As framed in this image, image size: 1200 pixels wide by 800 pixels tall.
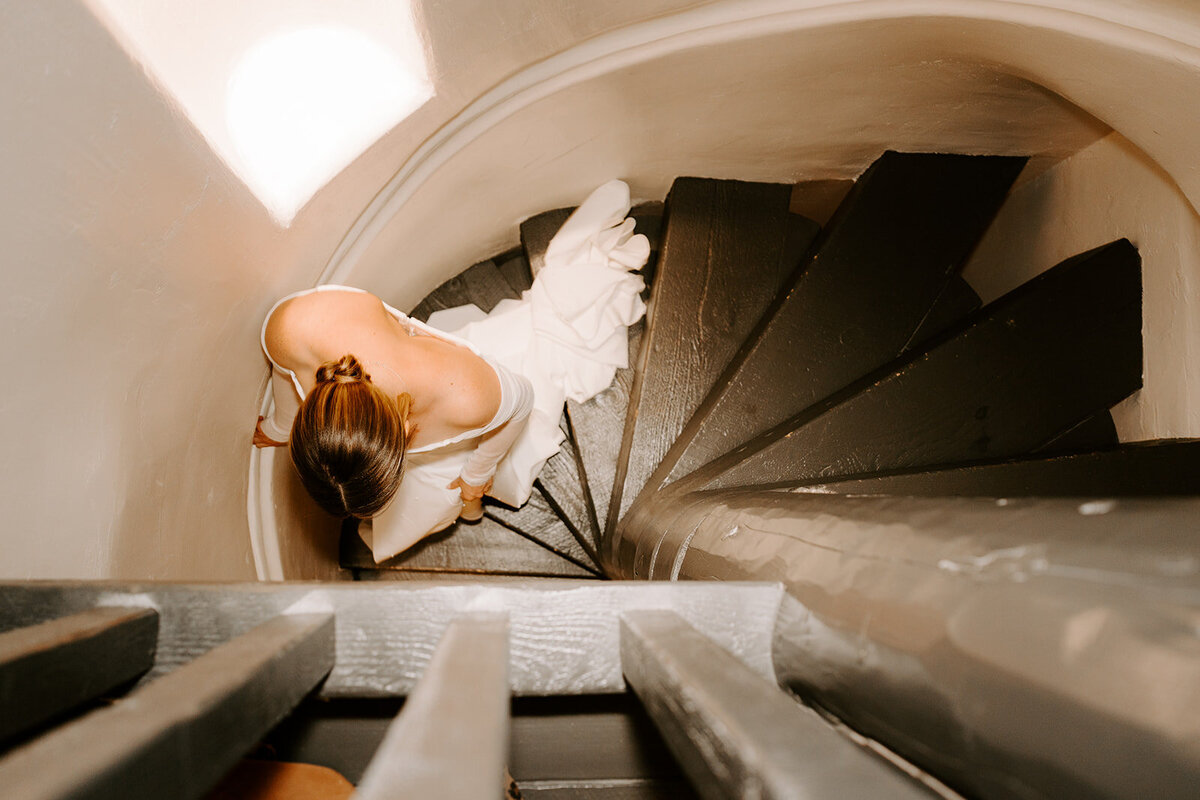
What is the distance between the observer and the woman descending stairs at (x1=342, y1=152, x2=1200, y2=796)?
0.35 m

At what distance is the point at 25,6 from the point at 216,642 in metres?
0.81

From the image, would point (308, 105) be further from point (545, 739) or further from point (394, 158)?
Result: point (545, 739)

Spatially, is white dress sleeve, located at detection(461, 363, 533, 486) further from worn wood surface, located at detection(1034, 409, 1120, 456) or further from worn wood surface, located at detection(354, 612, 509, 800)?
worn wood surface, located at detection(1034, 409, 1120, 456)

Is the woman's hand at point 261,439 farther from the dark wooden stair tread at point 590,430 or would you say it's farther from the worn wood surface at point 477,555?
the dark wooden stair tread at point 590,430

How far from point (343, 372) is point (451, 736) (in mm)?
1188

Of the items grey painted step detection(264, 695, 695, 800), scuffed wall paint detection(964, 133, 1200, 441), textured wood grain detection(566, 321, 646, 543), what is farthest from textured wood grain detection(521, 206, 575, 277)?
grey painted step detection(264, 695, 695, 800)

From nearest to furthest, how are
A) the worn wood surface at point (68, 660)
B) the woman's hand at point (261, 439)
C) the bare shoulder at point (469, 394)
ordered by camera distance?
the worn wood surface at point (68, 660) < the bare shoulder at point (469, 394) < the woman's hand at point (261, 439)

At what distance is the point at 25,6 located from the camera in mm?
811

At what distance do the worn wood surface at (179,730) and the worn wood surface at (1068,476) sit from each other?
1.21 m

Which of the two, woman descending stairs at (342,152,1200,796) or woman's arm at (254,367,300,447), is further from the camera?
woman's arm at (254,367,300,447)

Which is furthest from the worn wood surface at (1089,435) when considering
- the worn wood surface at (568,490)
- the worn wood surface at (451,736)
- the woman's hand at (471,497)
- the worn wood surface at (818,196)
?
the worn wood surface at (451,736)

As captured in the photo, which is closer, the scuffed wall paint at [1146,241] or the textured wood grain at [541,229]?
the scuffed wall paint at [1146,241]

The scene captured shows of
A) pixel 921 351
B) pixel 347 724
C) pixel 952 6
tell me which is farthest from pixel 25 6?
pixel 921 351

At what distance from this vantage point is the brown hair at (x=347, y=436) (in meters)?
1.41
